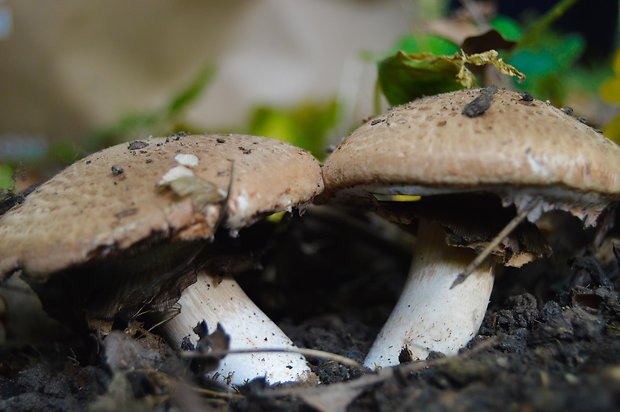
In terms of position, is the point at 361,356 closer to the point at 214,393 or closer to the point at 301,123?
the point at 214,393

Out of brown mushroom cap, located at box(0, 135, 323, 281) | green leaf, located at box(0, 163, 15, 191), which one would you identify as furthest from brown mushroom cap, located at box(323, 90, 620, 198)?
green leaf, located at box(0, 163, 15, 191)

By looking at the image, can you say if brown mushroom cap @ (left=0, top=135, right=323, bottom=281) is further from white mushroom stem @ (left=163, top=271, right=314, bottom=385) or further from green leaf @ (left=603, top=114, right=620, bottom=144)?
green leaf @ (left=603, top=114, right=620, bottom=144)

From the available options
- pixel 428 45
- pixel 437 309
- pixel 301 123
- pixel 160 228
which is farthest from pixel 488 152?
pixel 301 123

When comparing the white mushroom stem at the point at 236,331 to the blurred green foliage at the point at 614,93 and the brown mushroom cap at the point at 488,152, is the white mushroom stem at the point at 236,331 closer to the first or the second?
the brown mushroom cap at the point at 488,152

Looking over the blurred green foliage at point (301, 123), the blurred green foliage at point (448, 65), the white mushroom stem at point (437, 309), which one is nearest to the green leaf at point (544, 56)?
the blurred green foliage at point (448, 65)

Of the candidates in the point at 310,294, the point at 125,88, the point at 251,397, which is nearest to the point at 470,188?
the point at 251,397

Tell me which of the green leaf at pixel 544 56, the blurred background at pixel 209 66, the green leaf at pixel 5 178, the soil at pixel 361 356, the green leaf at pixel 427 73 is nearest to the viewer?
the soil at pixel 361 356

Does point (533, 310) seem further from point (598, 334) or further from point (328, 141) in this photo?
point (328, 141)
